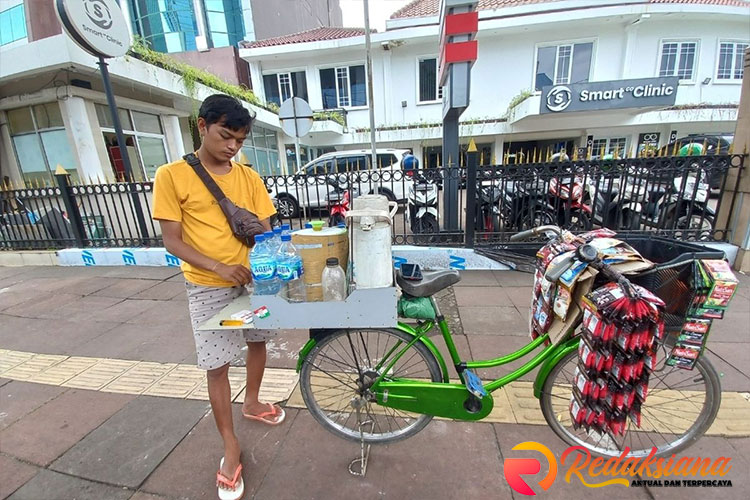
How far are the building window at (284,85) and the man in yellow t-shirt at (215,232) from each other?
14.2 m

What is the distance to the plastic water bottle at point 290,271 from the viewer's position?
1296 millimetres

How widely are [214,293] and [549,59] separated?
15.2m

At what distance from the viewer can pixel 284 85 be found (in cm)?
1426

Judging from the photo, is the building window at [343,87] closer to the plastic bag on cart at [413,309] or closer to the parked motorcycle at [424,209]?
the parked motorcycle at [424,209]

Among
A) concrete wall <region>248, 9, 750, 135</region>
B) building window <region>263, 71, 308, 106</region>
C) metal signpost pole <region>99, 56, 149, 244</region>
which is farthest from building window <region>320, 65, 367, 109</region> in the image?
metal signpost pole <region>99, 56, 149, 244</region>

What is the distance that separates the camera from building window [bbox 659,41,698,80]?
1209 centimetres

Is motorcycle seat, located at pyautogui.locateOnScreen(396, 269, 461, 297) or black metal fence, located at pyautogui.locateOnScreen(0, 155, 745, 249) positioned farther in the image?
black metal fence, located at pyautogui.locateOnScreen(0, 155, 745, 249)

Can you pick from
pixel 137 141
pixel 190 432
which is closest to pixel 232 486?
pixel 190 432

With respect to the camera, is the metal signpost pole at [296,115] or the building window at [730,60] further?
the building window at [730,60]

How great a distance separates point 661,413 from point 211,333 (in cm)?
260

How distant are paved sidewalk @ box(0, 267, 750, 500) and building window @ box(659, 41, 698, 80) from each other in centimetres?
1365

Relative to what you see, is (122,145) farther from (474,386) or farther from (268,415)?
(474,386)

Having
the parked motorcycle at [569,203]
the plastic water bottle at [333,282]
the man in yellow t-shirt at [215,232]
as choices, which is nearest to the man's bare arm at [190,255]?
the man in yellow t-shirt at [215,232]

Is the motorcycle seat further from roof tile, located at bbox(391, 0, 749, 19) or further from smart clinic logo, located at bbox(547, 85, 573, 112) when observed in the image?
roof tile, located at bbox(391, 0, 749, 19)
